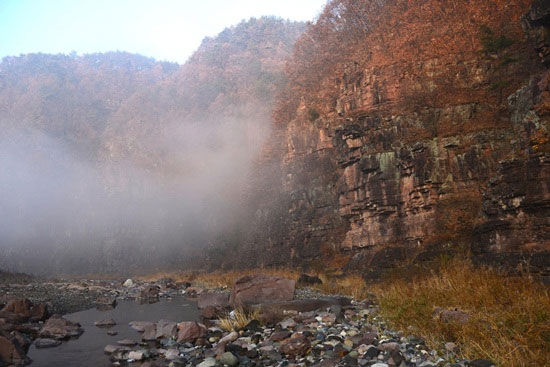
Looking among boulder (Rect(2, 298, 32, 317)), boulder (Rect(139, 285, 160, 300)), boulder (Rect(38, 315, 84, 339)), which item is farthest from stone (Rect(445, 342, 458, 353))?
boulder (Rect(139, 285, 160, 300))

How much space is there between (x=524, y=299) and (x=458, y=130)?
15.3 meters

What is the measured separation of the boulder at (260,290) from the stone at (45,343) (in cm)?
595

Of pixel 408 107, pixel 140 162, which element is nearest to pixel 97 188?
pixel 140 162

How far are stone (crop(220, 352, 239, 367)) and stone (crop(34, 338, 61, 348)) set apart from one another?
520 cm

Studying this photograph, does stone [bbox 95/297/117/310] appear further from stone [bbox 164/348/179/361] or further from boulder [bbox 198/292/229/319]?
stone [bbox 164/348/179/361]

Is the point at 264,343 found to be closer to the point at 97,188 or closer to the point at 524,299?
the point at 524,299

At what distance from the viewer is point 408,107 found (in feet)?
73.5

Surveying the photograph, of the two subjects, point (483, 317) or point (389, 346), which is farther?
point (389, 346)

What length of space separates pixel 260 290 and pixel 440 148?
11.9 meters

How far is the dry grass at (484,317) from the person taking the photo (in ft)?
15.5

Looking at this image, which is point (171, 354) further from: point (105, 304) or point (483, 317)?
point (105, 304)

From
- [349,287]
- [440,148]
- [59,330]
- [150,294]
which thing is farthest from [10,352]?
[440,148]

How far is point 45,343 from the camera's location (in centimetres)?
917

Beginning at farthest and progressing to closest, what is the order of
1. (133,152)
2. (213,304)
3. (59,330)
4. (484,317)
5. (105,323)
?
(133,152), (213,304), (105,323), (59,330), (484,317)
